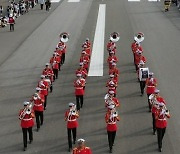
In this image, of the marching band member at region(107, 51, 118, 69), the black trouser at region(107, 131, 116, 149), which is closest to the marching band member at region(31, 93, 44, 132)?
the black trouser at region(107, 131, 116, 149)

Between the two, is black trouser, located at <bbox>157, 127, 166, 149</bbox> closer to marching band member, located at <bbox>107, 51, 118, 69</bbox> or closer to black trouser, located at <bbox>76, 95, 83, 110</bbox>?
black trouser, located at <bbox>76, 95, 83, 110</bbox>

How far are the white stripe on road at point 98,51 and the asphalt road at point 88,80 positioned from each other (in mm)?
530

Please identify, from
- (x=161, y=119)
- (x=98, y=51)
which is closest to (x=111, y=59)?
(x=98, y=51)

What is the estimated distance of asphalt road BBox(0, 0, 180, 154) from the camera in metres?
15.4

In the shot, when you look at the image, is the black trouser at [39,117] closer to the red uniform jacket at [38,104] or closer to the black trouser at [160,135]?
the red uniform jacket at [38,104]

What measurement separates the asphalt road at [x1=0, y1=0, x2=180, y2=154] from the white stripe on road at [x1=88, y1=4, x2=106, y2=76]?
1.74ft

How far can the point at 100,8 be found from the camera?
163ft

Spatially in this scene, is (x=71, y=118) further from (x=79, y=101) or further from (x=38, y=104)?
(x=79, y=101)

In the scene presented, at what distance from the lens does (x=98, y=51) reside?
2912 cm

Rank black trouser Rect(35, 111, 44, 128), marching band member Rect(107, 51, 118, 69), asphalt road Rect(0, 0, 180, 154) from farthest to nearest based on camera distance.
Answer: marching band member Rect(107, 51, 118, 69) → black trouser Rect(35, 111, 44, 128) → asphalt road Rect(0, 0, 180, 154)

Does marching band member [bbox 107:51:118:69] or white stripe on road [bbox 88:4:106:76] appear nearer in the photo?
marching band member [bbox 107:51:118:69]

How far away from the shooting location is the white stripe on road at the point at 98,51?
2428cm

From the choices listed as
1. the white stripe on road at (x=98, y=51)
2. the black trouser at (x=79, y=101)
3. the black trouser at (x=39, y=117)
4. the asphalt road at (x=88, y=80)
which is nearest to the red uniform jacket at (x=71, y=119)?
the asphalt road at (x=88, y=80)

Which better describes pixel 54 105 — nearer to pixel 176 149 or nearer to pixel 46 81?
pixel 46 81
